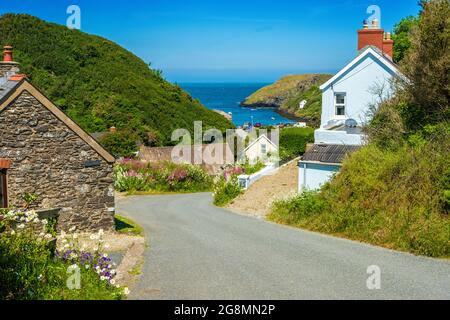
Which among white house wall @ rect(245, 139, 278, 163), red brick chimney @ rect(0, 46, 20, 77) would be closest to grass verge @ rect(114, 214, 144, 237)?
red brick chimney @ rect(0, 46, 20, 77)

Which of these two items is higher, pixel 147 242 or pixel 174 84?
pixel 174 84

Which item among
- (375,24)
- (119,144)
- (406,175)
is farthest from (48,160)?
(119,144)

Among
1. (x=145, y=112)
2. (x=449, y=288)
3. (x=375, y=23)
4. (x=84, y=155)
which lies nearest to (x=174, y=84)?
(x=145, y=112)

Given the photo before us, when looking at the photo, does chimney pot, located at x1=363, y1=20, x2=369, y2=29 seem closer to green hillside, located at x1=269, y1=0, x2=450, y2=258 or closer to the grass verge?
green hillside, located at x1=269, y1=0, x2=450, y2=258

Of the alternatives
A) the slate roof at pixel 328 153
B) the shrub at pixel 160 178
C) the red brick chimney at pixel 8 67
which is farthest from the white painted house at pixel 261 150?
the red brick chimney at pixel 8 67

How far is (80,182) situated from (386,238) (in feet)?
32.2

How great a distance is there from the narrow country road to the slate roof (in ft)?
14.3

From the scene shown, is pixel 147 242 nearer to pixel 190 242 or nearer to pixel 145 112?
pixel 190 242

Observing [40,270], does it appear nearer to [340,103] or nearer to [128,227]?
[128,227]

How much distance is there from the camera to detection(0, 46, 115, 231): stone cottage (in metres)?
16.1
